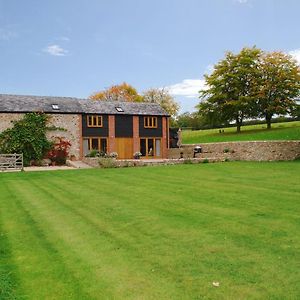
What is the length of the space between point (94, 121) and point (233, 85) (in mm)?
17139

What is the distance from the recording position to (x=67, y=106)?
1292 inches

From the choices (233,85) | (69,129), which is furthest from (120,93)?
(69,129)

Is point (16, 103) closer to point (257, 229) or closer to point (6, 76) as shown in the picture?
point (6, 76)

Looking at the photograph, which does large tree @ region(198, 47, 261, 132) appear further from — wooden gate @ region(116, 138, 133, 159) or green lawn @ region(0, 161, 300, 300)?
green lawn @ region(0, 161, 300, 300)

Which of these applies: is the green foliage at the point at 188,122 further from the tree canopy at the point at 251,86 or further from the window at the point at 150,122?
the window at the point at 150,122

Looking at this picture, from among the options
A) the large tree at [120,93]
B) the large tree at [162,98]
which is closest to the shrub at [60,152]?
the large tree at [120,93]

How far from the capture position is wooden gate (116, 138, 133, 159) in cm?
3431

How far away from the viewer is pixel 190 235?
22.0ft

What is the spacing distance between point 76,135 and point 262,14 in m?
19.1

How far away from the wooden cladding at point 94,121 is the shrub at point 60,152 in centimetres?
273

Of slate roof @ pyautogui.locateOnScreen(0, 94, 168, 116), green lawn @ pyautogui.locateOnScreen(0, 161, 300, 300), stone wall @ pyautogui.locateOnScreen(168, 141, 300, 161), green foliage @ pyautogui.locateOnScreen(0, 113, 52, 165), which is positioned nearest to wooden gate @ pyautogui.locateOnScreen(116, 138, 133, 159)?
slate roof @ pyautogui.locateOnScreen(0, 94, 168, 116)

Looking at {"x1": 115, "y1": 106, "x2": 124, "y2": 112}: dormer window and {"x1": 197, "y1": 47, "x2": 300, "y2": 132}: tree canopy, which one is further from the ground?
{"x1": 197, "y1": 47, "x2": 300, "y2": 132}: tree canopy

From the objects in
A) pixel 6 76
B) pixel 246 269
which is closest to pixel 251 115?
pixel 6 76

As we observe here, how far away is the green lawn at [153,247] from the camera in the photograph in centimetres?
455
